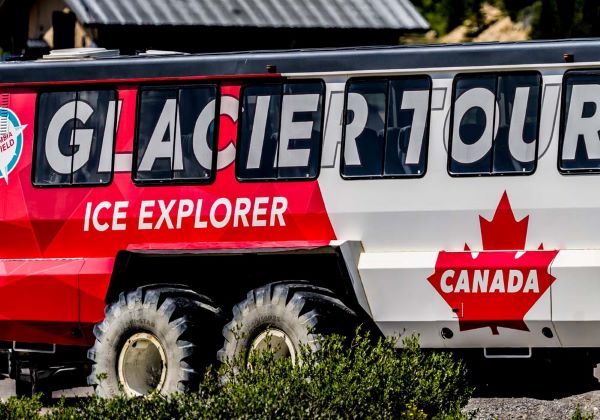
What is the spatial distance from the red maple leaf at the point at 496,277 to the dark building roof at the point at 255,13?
58.2ft

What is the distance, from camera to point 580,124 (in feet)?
42.0

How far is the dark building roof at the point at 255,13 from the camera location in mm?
30216

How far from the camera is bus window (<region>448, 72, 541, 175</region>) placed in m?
13.0

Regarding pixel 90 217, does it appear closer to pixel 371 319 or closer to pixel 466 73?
pixel 371 319

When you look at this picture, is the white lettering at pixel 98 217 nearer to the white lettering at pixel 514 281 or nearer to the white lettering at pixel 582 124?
the white lettering at pixel 514 281

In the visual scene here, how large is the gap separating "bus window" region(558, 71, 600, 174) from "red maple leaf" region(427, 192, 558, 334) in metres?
0.63

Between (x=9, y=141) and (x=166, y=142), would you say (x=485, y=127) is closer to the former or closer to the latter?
(x=166, y=142)

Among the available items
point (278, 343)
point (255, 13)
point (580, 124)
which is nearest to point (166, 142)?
point (278, 343)

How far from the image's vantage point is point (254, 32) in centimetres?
3203

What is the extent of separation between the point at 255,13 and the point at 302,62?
61.2ft

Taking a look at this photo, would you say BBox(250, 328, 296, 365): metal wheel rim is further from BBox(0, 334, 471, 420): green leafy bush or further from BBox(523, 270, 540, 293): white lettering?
BBox(523, 270, 540, 293): white lettering

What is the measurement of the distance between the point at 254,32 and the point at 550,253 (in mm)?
19965

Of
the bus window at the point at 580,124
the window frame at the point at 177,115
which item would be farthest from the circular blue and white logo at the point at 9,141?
the bus window at the point at 580,124

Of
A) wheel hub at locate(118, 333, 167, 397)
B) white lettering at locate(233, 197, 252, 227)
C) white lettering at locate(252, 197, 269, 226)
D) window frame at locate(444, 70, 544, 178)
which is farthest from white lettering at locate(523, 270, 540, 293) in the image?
wheel hub at locate(118, 333, 167, 397)
